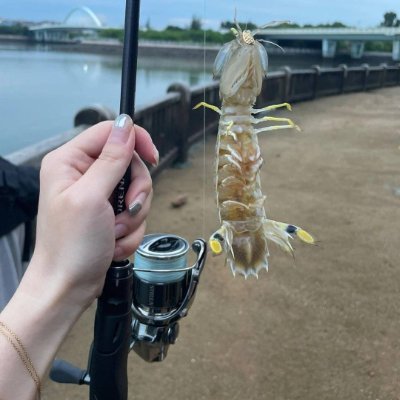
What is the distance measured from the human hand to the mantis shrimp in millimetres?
230

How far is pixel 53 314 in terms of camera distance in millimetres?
1233

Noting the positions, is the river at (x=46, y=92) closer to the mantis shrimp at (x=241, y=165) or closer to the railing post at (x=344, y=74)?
the railing post at (x=344, y=74)

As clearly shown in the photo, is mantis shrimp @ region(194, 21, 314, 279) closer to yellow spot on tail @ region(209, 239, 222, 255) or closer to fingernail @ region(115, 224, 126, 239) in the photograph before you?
yellow spot on tail @ region(209, 239, 222, 255)

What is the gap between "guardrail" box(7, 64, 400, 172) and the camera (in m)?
4.83

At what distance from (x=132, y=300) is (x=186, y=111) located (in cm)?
641

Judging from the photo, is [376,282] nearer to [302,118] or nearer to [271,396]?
[271,396]

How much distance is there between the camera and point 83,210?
1.23 metres

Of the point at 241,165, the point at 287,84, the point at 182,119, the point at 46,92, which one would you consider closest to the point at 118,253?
the point at 241,165

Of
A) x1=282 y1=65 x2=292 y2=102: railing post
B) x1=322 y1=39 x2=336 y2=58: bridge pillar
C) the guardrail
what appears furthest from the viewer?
x1=282 y1=65 x2=292 y2=102: railing post

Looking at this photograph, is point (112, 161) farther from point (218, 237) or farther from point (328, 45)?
point (328, 45)

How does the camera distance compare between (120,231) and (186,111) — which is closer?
(120,231)

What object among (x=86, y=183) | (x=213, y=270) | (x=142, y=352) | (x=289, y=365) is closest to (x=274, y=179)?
(x=213, y=270)

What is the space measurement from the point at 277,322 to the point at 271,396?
0.80 m

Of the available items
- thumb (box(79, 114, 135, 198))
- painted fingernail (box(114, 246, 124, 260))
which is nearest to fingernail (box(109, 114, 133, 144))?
thumb (box(79, 114, 135, 198))
